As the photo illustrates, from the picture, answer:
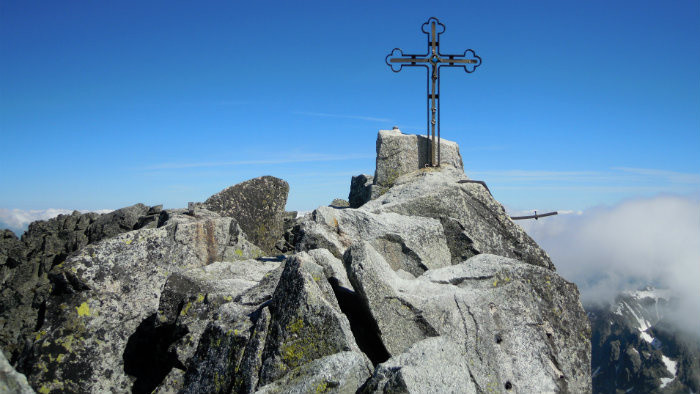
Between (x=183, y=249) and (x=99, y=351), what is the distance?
1.95 m

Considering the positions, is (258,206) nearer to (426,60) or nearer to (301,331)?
(426,60)

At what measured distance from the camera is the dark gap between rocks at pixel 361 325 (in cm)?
610

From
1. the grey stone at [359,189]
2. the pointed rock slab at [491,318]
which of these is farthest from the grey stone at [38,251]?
the pointed rock slab at [491,318]

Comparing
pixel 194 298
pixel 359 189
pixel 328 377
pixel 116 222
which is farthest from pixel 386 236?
pixel 116 222

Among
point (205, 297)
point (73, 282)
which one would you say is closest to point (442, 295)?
point (205, 297)

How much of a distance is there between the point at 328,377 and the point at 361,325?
1651mm

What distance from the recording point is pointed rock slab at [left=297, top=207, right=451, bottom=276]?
8.18 m

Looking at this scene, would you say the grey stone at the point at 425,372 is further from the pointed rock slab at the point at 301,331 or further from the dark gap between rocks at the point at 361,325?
the dark gap between rocks at the point at 361,325

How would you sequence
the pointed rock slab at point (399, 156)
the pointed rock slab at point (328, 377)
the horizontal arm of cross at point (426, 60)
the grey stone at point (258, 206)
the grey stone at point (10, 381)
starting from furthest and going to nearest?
1. the pointed rock slab at point (399, 156)
2. the horizontal arm of cross at point (426, 60)
3. the grey stone at point (258, 206)
4. the pointed rock slab at point (328, 377)
5. the grey stone at point (10, 381)

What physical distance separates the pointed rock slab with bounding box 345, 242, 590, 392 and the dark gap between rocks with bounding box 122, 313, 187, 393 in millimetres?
2753

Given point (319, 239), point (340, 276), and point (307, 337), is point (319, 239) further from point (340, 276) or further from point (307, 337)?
point (307, 337)

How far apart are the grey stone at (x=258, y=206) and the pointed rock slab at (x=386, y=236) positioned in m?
2.44

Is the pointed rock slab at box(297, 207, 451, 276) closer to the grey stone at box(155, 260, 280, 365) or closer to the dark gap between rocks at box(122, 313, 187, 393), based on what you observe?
the grey stone at box(155, 260, 280, 365)

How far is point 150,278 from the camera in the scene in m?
8.17
